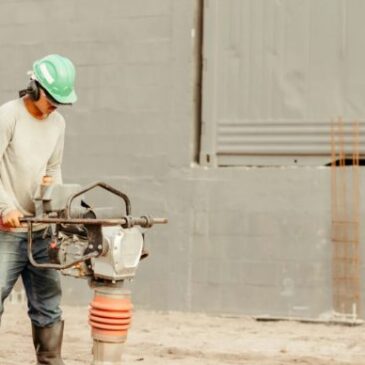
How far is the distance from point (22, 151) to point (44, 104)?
299 millimetres

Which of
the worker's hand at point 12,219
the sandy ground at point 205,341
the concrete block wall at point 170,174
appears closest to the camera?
the worker's hand at point 12,219

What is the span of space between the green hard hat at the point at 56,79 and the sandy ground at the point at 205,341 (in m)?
1.93

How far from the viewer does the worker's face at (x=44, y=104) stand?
4777mm

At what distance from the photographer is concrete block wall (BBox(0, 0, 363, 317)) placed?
7.57 m

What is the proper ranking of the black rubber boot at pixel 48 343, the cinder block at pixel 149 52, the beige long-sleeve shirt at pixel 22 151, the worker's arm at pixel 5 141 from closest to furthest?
the worker's arm at pixel 5 141 → the beige long-sleeve shirt at pixel 22 151 → the black rubber boot at pixel 48 343 → the cinder block at pixel 149 52

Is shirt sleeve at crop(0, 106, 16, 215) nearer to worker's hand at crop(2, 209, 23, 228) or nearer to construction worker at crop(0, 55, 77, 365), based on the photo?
construction worker at crop(0, 55, 77, 365)

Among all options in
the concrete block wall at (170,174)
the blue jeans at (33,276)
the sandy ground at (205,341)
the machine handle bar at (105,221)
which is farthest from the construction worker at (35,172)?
the concrete block wall at (170,174)

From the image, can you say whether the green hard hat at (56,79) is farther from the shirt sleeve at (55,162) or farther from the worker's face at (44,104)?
the shirt sleeve at (55,162)

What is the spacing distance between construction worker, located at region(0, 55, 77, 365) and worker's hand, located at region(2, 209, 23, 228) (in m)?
0.03

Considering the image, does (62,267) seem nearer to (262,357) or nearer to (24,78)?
(262,357)

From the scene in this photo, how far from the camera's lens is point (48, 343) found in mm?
5121

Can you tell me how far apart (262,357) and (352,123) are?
7.88 feet

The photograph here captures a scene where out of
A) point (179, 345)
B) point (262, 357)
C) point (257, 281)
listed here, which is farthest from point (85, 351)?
point (257, 281)

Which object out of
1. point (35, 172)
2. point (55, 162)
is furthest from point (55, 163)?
point (35, 172)
